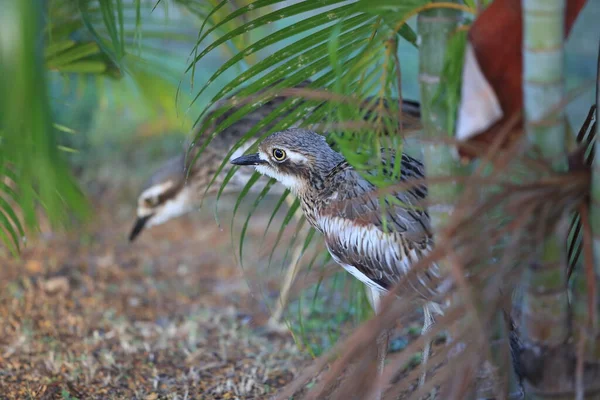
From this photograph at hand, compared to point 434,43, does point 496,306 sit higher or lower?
lower

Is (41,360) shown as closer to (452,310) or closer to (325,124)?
(325,124)

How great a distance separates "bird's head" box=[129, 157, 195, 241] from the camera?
13.9 feet

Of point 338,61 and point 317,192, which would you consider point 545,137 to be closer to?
point 338,61

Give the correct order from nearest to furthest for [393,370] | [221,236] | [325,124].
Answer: [393,370], [325,124], [221,236]

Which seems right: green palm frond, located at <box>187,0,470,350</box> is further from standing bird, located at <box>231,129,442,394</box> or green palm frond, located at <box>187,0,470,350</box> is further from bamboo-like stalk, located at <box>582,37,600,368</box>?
bamboo-like stalk, located at <box>582,37,600,368</box>

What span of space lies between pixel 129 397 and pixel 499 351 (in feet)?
4.70

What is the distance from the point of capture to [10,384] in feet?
8.64

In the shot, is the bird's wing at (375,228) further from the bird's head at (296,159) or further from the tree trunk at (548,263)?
the tree trunk at (548,263)

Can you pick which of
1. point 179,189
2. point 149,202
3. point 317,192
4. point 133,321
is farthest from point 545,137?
point 149,202

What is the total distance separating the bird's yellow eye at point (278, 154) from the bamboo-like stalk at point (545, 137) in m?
1.17

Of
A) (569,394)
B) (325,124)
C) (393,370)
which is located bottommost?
(569,394)

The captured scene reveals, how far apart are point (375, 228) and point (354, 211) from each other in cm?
9

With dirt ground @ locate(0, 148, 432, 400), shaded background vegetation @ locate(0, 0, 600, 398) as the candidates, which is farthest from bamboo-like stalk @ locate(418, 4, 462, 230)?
dirt ground @ locate(0, 148, 432, 400)

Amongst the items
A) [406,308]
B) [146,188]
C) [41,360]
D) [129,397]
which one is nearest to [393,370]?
[406,308]
